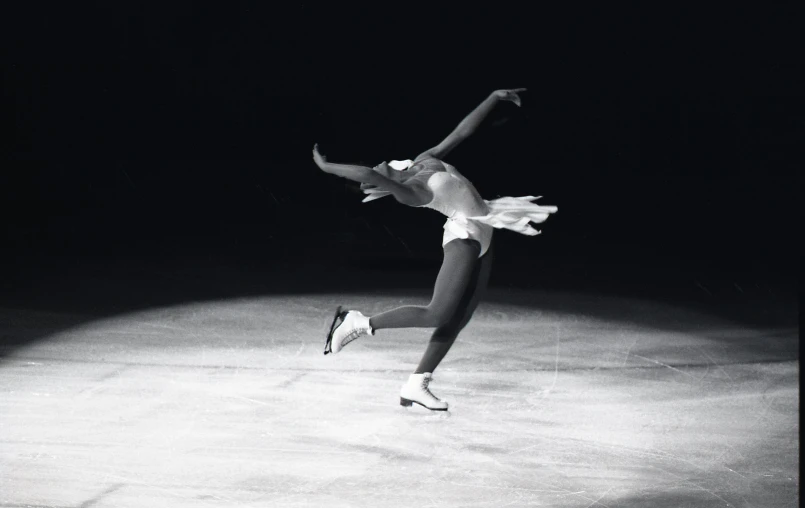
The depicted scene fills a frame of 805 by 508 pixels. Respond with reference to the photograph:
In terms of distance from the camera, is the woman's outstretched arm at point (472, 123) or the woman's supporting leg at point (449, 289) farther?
the woman's outstretched arm at point (472, 123)

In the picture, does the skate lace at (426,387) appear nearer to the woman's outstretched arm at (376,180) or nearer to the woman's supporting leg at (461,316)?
the woman's supporting leg at (461,316)

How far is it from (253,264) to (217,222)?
87.2 inches

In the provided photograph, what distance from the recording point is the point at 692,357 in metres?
6.23

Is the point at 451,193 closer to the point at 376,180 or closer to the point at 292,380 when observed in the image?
the point at 376,180

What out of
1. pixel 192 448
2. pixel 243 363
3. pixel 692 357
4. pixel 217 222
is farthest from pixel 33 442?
pixel 217 222

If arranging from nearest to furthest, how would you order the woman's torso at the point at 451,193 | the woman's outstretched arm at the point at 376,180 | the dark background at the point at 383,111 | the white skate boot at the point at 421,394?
the woman's outstretched arm at the point at 376,180 < the woman's torso at the point at 451,193 < the white skate boot at the point at 421,394 < the dark background at the point at 383,111

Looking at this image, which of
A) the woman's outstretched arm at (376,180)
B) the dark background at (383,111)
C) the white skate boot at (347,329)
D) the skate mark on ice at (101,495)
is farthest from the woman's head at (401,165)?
the dark background at (383,111)

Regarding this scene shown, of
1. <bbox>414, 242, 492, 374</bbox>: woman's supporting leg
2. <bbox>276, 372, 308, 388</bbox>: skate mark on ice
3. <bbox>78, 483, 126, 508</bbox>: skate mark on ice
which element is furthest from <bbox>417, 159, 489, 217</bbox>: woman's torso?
<bbox>78, 483, 126, 508</bbox>: skate mark on ice

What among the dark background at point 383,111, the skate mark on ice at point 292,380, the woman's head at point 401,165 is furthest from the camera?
the dark background at point 383,111

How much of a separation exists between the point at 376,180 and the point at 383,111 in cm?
810

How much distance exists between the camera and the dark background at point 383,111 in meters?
11.7

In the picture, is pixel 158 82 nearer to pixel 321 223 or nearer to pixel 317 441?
A: pixel 321 223

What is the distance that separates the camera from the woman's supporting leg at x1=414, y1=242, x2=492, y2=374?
486cm

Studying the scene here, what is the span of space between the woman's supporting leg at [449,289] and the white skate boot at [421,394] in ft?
1.24
